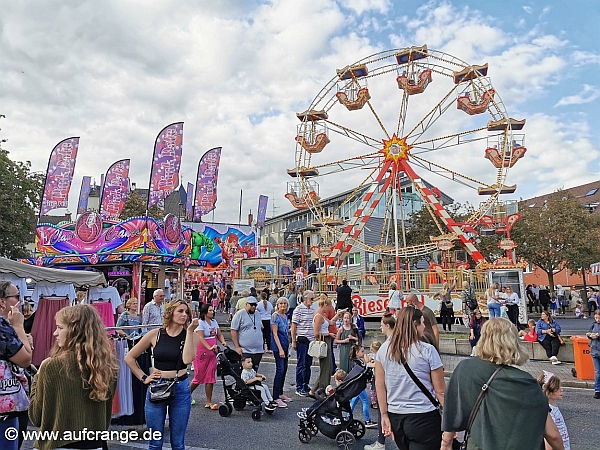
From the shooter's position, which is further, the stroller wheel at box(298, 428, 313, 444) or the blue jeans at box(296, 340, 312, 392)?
the blue jeans at box(296, 340, 312, 392)

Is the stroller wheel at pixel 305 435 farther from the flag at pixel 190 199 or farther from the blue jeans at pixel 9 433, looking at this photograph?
the flag at pixel 190 199

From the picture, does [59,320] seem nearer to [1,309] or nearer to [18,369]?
[18,369]

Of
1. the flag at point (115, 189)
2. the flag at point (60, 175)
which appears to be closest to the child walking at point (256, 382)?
the flag at point (60, 175)

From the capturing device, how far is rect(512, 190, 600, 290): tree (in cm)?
2980

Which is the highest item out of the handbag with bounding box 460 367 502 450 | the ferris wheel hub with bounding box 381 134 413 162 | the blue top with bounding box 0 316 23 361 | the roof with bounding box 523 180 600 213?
the roof with bounding box 523 180 600 213

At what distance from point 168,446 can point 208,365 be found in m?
1.79

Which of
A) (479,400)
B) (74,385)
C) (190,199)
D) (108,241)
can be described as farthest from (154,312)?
(190,199)

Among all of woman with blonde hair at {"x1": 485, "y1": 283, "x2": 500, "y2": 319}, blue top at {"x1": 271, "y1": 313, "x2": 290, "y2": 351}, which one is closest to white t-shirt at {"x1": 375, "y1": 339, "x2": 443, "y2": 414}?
blue top at {"x1": 271, "y1": 313, "x2": 290, "y2": 351}

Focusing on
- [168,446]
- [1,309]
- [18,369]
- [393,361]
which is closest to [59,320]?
[18,369]

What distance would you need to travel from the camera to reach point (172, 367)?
4273 mm

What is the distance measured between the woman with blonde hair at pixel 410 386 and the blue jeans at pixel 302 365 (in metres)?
4.57

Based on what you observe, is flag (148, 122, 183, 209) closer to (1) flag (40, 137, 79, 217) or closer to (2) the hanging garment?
(1) flag (40, 137, 79, 217)

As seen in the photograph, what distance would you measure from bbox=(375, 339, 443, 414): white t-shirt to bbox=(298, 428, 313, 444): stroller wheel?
2562 mm

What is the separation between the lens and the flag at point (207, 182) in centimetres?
2966
